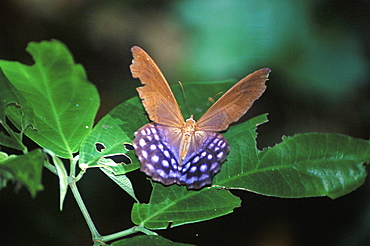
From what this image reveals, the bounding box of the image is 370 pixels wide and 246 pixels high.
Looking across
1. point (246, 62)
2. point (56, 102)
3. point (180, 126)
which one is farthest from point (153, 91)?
point (246, 62)

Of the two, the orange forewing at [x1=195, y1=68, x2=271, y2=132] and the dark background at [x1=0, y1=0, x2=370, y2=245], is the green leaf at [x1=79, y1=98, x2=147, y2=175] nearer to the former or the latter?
the orange forewing at [x1=195, y1=68, x2=271, y2=132]

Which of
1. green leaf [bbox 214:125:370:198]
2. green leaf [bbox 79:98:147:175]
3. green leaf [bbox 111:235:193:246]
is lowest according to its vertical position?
green leaf [bbox 111:235:193:246]

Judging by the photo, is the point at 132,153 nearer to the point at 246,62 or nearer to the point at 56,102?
the point at 56,102

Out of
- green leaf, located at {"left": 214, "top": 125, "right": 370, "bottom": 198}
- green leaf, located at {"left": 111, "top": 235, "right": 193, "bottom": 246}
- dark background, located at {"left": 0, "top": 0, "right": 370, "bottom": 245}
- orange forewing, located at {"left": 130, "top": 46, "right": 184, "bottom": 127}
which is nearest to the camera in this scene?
green leaf, located at {"left": 111, "top": 235, "right": 193, "bottom": 246}

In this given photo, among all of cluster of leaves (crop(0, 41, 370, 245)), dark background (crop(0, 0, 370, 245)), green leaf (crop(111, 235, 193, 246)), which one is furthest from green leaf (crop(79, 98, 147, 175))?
dark background (crop(0, 0, 370, 245))

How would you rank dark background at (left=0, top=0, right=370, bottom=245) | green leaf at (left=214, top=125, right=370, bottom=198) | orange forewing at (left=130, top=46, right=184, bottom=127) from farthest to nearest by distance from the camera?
dark background at (left=0, top=0, right=370, bottom=245) < orange forewing at (left=130, top=46, right=184, bottom=127) < green leaf at (left=214, top=125, right=370, bottom=198)

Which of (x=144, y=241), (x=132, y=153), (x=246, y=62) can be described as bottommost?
(x=144, y=241)

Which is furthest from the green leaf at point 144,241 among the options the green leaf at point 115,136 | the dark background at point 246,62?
the dark background at point 246,62
